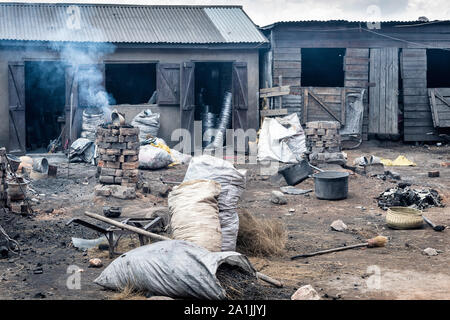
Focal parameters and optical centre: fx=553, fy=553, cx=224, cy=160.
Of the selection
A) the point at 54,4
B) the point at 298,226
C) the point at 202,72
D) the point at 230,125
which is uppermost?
the point at 54,4

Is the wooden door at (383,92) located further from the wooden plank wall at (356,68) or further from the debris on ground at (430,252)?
the debris on ground at (430,252)

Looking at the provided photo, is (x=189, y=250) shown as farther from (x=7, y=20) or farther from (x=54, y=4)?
(x=54, y=4)

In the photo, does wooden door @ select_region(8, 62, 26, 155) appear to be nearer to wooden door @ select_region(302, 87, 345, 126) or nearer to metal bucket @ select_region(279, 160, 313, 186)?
metal bucket @ select_region(279, 160, 313, 186)

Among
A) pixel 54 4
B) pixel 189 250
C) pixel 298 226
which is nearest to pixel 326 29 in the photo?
pixel 54 4

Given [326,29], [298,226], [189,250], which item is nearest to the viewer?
[189,250]

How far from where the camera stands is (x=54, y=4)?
53.3 feet

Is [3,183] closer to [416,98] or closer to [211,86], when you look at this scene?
[211,86]

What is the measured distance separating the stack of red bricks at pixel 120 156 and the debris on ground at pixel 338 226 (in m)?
3.69

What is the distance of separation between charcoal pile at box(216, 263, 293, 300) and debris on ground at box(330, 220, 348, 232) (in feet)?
9.34

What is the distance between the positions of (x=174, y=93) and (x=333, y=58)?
6.75m

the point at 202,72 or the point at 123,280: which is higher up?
the point at 202,72

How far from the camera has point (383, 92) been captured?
16.5m

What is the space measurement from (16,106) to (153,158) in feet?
14.1

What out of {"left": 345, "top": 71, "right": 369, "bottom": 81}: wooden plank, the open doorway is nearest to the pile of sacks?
{"left": 345, "top": 71, "right": 369, "bottom": 81}: wooden plank
